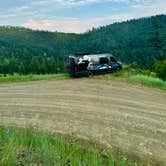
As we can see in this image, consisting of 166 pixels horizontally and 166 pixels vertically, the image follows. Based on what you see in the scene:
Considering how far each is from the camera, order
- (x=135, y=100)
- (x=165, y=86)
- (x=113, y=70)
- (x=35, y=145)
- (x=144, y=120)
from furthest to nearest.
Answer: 1. (x=113, y=70)
2. (x=165, y=86)
3. (x=135, y=100)
4. (x=144, y=120)
5. (x=35, y=145)

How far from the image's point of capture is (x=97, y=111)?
15.5 m

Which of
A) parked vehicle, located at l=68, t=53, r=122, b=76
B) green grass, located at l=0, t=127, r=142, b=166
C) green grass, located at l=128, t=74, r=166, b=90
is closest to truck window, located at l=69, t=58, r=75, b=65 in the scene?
parked vehicle, located at l=68, t=53, r=122, b=76

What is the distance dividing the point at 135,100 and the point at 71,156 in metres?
10.2

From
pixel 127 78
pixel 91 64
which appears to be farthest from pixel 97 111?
pixel 91 64

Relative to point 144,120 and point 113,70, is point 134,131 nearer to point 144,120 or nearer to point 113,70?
point 144,120

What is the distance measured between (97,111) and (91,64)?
10.3 m

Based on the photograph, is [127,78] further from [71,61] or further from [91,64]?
[71,61]

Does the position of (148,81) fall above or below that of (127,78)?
below

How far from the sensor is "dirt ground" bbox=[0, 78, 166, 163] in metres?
12.1

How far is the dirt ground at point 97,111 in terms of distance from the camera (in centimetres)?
1211

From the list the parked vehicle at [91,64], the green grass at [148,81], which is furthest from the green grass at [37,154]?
the parked vehicle at [91,64]

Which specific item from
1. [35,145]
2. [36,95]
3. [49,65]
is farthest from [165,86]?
[49,65]

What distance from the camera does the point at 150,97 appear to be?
19.1 metres

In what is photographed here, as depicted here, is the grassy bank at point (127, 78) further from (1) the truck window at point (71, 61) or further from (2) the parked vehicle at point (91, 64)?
(1) the truck window at point (71, 61)
